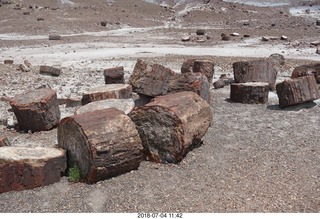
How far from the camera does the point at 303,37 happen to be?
85.6 feet

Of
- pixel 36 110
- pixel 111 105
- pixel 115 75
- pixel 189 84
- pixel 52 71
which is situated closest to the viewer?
pixel 111 105

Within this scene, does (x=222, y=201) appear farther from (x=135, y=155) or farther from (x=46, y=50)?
(x=46, y=50)

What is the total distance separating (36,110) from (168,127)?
310 centimetres

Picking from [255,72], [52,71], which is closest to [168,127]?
[255,72]

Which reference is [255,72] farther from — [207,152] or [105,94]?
[207,152]

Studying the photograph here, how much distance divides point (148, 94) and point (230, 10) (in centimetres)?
3693

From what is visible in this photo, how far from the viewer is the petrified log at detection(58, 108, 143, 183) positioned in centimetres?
556

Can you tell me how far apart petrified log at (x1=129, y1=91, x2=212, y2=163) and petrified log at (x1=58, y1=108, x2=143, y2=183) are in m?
0.49

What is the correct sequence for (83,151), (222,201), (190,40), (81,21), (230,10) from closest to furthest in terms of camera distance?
(222,201), (83,151), (190,40), (81,21), (230,10)

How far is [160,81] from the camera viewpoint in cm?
954

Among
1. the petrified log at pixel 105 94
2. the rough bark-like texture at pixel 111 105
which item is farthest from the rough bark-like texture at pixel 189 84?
the rough bark-like texture at pixel 111 105

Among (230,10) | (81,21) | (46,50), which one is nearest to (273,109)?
(46,50)

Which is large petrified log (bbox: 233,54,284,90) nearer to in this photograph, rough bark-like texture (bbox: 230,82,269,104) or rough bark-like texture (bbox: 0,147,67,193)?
rough bark-like texture (bbox: 230,82,269,104)

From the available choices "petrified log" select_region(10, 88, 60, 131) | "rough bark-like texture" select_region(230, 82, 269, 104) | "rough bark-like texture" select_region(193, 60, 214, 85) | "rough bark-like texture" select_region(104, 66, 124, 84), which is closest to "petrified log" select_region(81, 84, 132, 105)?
"petrified log" select_region(10, 88, 60, 131)
